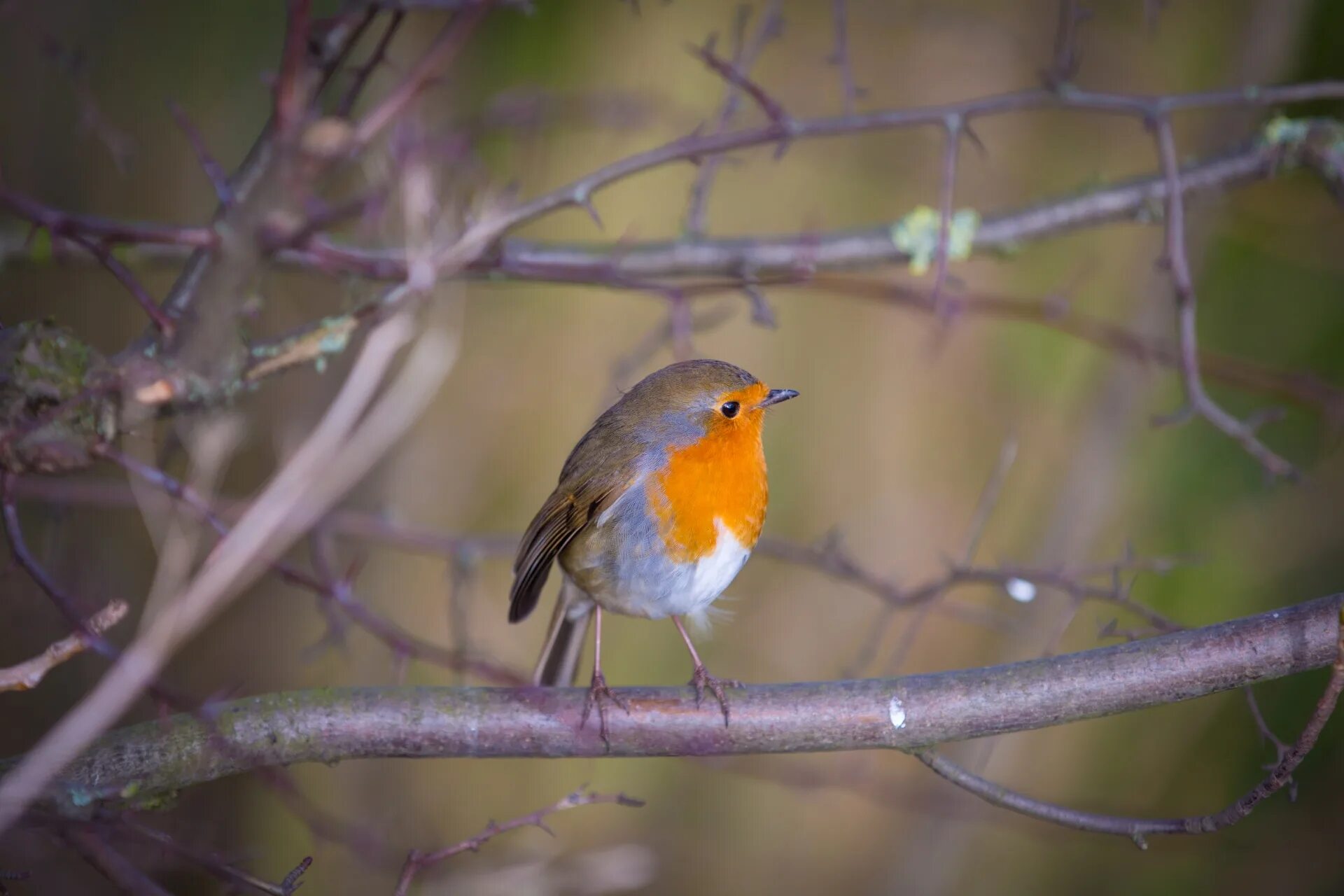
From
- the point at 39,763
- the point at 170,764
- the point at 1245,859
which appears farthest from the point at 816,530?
the point at 39,763

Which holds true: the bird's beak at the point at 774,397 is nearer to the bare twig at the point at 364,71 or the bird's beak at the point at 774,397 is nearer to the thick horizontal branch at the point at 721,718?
the thick horizontal branch at the point at 721,718

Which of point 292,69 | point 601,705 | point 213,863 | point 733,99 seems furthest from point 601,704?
point 733,99

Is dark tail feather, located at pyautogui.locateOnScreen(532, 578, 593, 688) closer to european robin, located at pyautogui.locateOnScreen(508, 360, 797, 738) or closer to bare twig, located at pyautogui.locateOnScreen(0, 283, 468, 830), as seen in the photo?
european robin, located at pyautogui.locateOnScreen(508, 360, 797, 738)

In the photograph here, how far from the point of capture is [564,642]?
2.96 m

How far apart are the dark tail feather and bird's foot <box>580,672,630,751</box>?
0.67m

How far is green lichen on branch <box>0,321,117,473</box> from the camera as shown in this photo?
1970 millimetres

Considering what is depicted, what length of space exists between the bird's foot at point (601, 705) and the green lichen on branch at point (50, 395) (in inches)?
40.1

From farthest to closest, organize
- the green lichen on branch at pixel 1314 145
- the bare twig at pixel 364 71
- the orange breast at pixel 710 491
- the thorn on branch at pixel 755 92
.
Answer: the green lichen on branch at pixel 1314 145 → the orange breast at pixel 710 491 → the thorn on branch at pixel 755 92 → the bare twig at pixel 364 71

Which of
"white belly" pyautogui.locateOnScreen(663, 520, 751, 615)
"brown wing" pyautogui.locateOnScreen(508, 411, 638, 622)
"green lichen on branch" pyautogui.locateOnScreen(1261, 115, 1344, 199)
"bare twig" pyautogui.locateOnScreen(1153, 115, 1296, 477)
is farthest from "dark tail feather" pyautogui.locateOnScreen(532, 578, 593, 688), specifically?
"green lichen on branch" pyautogui.locateOnScreen(1261, 115, 1344, 199)

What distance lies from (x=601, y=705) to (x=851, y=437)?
2154mm

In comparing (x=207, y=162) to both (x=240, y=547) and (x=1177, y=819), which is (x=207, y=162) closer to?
(x=240, y=547)

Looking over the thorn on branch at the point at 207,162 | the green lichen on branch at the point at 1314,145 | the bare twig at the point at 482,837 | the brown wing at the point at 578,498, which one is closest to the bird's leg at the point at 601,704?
the bare twig at the point at 482,837

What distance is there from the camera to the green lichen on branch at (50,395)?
6.46 feet

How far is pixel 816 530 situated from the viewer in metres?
Answer: 4.12
